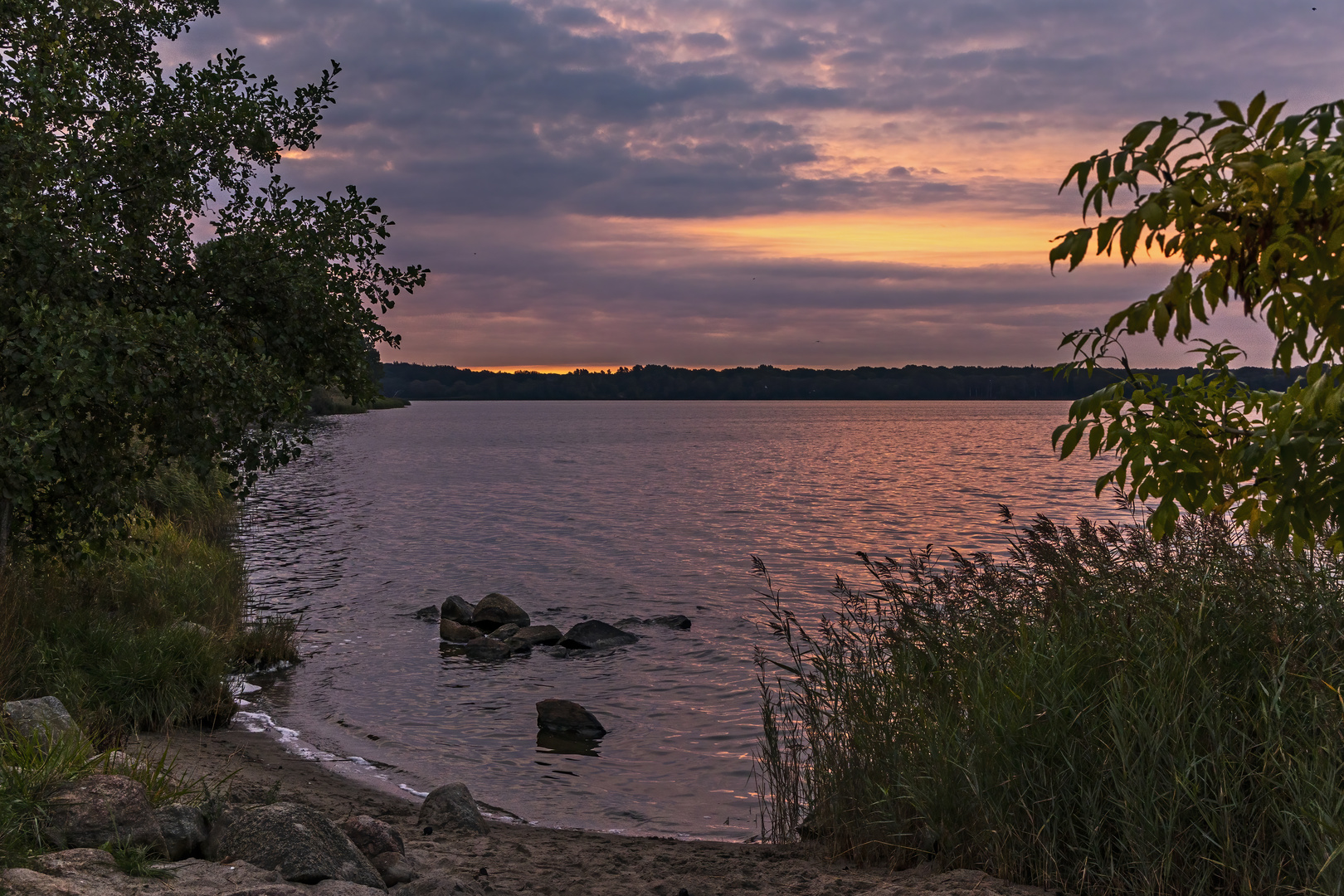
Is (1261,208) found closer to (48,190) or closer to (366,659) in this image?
(48,190)

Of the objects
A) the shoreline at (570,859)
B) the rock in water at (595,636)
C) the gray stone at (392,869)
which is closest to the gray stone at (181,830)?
the shoreline at (570,859)

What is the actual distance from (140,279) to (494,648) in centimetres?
1025

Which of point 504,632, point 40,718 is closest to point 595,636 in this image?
point 504,632

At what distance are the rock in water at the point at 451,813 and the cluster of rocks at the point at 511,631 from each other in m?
9.21

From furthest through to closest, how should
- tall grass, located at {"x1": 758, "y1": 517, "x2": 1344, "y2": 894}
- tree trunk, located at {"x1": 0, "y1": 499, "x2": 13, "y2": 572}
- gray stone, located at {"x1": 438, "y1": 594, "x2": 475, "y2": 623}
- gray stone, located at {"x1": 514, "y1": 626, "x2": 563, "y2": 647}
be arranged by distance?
gray stone, located at {"x1": 438, "y1": 594, "x2": 475, "y2": 623} < gray stone, located at {"x1": 514, "y1": 626, "x2": 563, "y2": 647} < tree trunk, located at {"x1": 0, "y1": 499, "x2": 13, "y2": 572} < tall grass, located at {"x1": 758, "y1": 517, "x2": 1344, "y2": 894}

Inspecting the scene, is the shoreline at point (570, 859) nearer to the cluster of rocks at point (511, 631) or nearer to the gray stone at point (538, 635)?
the cluster of rocks at point (511, 631)

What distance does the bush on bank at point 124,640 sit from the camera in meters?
9.95

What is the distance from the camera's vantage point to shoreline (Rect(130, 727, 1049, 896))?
269 inches

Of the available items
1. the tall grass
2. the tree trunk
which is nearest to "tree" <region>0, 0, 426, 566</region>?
the tree trunk

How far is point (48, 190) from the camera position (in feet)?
35.3

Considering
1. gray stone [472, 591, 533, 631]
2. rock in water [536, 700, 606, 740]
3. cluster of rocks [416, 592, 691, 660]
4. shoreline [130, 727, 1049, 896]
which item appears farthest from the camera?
gray stone [472, 591, 533, 631]

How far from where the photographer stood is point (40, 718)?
7645mm

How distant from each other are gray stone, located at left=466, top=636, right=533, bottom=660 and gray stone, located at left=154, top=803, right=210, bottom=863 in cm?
1210

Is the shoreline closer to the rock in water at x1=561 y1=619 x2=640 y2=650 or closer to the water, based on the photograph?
the water
